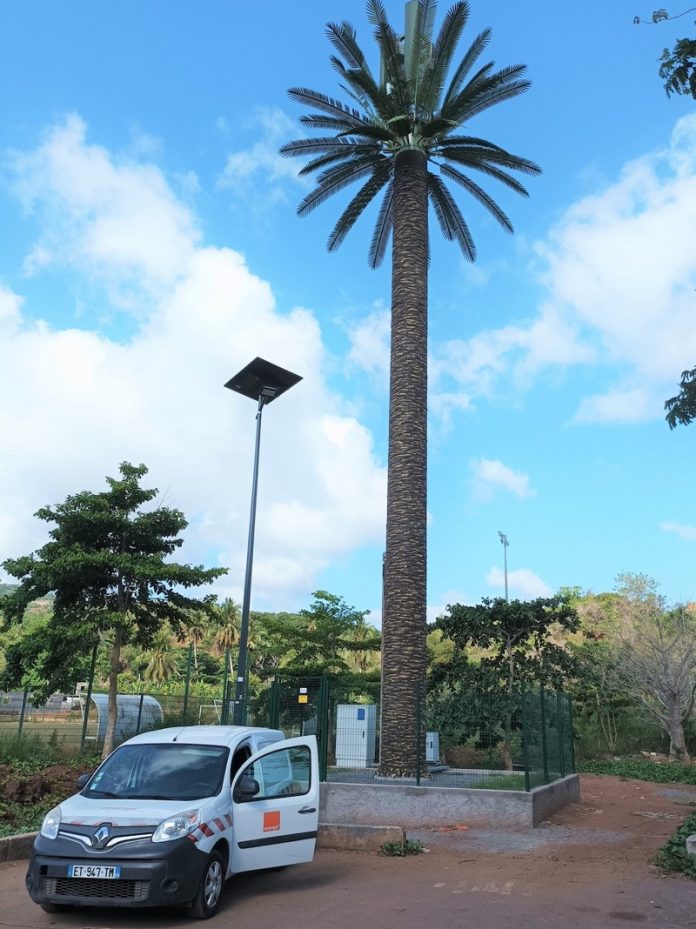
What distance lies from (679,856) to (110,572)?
15.3m

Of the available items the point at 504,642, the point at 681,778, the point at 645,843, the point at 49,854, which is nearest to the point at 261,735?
the point at 49,854

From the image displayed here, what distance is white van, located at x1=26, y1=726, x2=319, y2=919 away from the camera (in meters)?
6.86

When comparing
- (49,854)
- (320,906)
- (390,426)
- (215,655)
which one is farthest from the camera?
(215,655)

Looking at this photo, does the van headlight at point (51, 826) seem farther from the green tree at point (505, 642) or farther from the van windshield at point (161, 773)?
the green tree at point (505, 642)

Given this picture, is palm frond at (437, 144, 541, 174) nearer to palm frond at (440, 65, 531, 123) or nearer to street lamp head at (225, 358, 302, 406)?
palm frond at (440, 65, 531, 123)

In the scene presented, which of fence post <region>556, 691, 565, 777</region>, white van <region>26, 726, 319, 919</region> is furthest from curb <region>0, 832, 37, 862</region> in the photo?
fence post <region>556, 691, 565, 777</region>

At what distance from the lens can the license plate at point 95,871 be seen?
680 centimetres

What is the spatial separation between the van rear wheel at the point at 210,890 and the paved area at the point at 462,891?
0.12 meters

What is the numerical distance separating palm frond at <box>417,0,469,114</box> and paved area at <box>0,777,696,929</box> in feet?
50.6

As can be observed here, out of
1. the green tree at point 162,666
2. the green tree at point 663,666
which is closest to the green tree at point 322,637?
the green tree at point 663,666

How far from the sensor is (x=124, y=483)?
67.4 ft

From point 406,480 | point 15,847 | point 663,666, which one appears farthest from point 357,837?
point 663,666

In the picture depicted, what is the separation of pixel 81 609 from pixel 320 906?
46.5 ft

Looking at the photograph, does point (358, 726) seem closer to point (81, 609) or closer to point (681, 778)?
point (81, 609)
